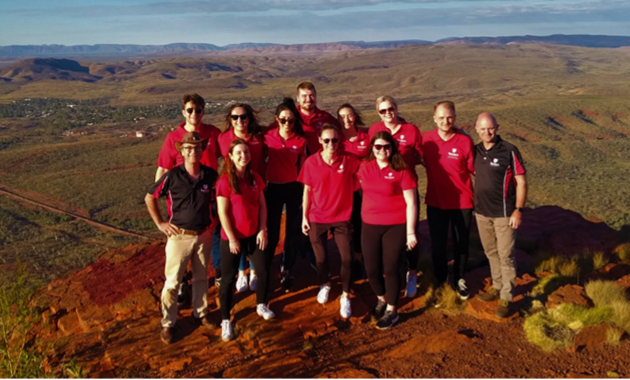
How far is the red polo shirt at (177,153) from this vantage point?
4.78m

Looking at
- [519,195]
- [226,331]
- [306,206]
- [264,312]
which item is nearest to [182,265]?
[226,331]

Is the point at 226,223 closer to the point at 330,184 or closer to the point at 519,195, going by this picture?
the point at 330,184

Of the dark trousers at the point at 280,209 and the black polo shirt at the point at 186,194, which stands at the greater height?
the black polo shirt at the point at 186,194

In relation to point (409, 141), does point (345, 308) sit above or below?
below

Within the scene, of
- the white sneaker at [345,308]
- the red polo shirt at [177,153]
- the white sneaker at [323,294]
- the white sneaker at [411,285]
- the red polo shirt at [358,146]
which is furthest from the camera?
the white sneaker at [411,285]

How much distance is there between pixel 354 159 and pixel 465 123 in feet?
136

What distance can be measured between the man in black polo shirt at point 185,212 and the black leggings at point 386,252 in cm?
146

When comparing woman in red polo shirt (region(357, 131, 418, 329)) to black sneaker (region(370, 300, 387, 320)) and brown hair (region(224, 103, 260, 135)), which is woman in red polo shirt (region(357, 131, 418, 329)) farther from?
brown hair (region(224, 103, 260, 135))

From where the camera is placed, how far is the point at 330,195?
15.3ft

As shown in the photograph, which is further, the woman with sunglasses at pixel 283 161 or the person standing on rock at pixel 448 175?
the woman with sunglasses at pixel 283 161

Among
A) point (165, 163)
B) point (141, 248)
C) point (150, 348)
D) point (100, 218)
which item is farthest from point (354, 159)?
point (100, 218)

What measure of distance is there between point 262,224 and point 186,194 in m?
0.73

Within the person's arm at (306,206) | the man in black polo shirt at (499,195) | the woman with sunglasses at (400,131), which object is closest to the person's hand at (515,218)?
the man in black polo shirt at (499,195)

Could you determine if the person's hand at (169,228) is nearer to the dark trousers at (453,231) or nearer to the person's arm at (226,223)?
the person's arm at (226,223)
